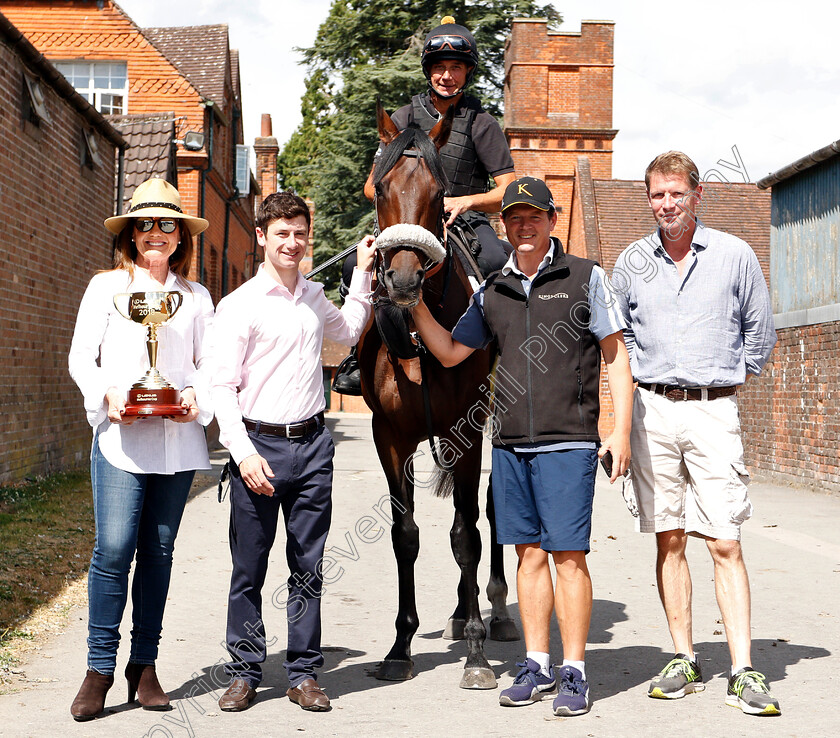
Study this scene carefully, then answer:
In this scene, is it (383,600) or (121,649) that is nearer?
(121,649)

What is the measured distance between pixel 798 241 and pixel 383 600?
36.5ft

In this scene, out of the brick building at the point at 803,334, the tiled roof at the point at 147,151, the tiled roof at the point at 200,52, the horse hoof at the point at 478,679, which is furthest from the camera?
the tiled roof at the point at 200,52

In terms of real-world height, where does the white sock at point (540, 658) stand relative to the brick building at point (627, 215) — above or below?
below

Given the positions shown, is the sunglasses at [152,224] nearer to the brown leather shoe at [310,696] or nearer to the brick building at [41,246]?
the brown leather shoe at [310,696]

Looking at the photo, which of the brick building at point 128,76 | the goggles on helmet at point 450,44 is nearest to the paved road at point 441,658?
the goggles on helmet at point 450,44

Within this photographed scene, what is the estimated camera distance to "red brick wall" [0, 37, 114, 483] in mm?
10742

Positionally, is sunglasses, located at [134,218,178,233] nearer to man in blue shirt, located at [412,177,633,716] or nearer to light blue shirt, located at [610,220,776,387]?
man in blue shirt, located at [412,177,633,716]

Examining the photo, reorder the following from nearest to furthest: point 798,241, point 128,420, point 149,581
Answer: point 128,420 < point 149,581 < point 798,241

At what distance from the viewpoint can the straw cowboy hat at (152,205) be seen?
14.2 feet

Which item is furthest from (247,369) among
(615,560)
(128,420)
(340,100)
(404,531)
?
(340,100)

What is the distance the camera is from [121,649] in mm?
5301

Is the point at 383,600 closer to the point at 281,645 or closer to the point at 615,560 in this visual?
the point at 281,645

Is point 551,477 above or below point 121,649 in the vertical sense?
above

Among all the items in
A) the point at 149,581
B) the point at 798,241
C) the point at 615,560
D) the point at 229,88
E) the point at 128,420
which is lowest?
the point at 615,560
